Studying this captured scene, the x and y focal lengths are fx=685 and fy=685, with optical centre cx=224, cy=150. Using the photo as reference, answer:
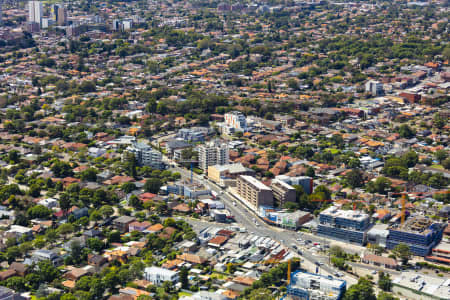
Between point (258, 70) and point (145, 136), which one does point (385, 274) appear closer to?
point (145, 136)

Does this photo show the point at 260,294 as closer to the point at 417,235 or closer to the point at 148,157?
the point at 417,235

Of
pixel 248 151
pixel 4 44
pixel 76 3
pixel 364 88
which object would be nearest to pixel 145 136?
pixel 248 151

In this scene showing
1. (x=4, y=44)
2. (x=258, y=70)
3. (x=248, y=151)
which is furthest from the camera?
(x=4, y=44)

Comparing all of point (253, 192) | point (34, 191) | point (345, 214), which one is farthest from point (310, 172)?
point (34, 191)

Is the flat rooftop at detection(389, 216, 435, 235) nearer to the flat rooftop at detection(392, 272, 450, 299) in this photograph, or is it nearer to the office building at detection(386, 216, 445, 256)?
the office building at detection(386, 216, 445, 256)

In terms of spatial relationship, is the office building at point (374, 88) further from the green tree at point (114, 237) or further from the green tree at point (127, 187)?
the green tree at point (114, 237)

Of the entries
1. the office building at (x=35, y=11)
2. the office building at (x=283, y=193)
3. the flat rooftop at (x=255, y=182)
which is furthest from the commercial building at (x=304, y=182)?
the office building at (x=35, y=11)
